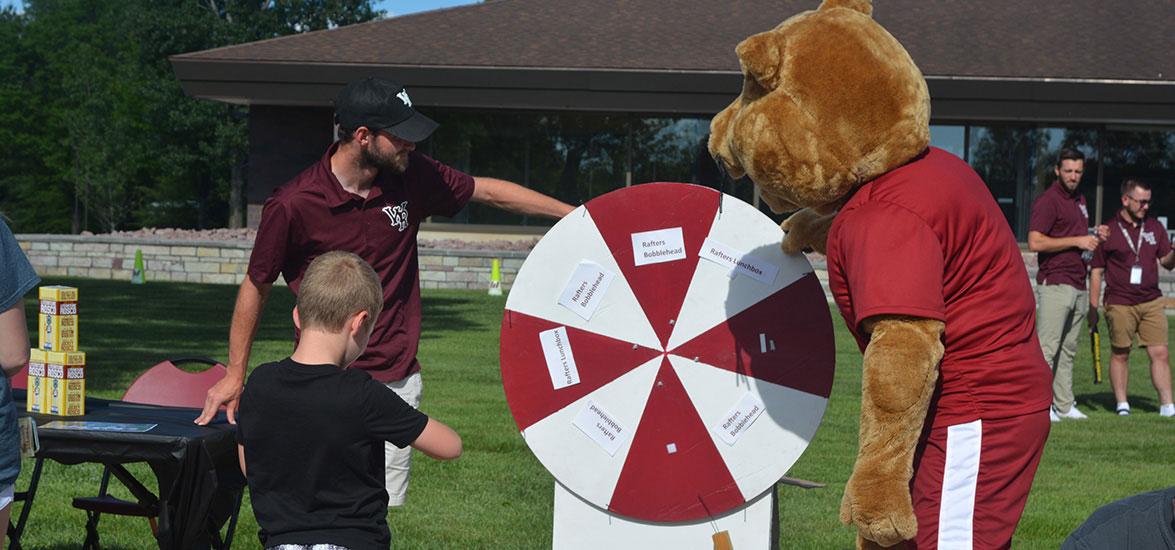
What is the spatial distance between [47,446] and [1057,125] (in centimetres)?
2383

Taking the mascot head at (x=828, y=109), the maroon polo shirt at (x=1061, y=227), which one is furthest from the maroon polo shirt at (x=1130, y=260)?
the mascot head at (x=828, y=109)

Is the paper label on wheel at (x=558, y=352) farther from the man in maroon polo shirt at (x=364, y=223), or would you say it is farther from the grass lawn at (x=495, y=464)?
the grass lawn at (x=495, y=464)

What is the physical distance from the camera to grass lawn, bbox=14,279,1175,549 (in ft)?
20.7

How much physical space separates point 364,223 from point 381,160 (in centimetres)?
24

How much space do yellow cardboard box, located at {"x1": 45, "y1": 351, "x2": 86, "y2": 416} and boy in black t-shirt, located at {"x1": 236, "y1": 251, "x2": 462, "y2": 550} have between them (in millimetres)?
1417

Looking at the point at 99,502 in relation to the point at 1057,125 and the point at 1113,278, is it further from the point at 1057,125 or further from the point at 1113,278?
the point at 1057,125

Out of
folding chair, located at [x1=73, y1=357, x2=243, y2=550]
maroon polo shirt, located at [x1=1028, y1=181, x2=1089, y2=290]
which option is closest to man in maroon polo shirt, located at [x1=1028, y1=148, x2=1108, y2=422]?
maroon polo shirt, located at [x1=1028, y1=181, x2=1089, y2=290]

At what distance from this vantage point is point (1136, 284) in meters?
10.4

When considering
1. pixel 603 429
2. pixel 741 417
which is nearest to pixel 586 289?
pixel 603 429

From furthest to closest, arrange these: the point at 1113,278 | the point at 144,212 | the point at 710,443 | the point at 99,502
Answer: the point at 144,212 → the point at 1113,278 → the point at 99,502 → the point at 710,443

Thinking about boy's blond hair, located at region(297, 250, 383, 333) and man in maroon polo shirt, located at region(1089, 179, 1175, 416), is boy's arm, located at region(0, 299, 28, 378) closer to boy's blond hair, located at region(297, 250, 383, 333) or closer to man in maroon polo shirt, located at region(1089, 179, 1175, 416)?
boy's blond hair, located at region(297, 250, 383, 333)

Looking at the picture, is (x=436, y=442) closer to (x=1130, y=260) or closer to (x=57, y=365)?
(x=57, y=365)

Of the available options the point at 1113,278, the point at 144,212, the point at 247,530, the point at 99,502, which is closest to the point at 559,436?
the point at 99,502

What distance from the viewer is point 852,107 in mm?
3424
